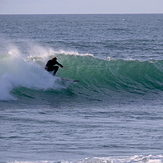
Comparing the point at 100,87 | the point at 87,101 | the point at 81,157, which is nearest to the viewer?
the point at 81,157

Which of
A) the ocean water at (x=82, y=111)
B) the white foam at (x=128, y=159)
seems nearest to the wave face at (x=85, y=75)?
the ocean water at (x=82, y=111)

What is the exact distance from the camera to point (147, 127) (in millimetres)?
11922

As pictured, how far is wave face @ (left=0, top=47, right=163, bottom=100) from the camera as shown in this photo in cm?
1859

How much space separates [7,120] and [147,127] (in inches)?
145

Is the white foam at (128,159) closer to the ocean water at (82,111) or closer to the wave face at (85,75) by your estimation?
the ocean water at (82,111)

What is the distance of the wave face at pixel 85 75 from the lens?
18.6 m

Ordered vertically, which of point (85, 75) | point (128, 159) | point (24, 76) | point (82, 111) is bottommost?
point (128, 159)

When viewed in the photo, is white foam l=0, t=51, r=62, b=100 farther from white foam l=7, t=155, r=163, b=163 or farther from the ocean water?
white foam l=7, t=155, r=163, b=163

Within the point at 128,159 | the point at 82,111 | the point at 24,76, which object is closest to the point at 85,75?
the point at 24,76

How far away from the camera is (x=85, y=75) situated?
2155 centimetres

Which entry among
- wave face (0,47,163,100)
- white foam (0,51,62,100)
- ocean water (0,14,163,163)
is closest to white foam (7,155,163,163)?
ocean water (0,14,163,163)

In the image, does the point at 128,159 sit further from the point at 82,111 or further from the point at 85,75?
the point at 85,75

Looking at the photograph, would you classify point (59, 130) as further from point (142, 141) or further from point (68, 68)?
point (68, 68)

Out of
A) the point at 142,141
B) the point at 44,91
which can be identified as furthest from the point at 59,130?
the point at 44,91
